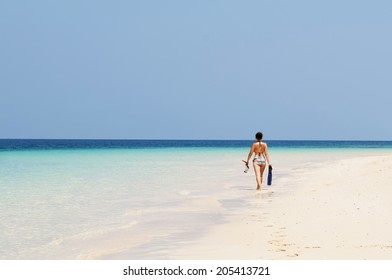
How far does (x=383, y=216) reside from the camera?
33.1 feet

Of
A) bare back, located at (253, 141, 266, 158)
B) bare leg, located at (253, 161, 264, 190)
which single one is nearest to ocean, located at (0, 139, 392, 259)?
bare leg, located at (253, 161, 264, 190)

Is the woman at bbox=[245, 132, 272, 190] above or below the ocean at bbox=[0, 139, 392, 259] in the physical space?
above

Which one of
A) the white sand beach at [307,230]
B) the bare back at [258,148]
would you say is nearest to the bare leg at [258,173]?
the bare back at [258,148]

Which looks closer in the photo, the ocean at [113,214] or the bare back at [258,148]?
the ocean at [113,214]

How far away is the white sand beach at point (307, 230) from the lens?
7730mm

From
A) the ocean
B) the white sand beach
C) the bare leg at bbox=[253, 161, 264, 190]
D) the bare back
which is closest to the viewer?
the white sand beach

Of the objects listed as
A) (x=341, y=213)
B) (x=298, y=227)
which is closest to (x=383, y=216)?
(x=341, y=213)

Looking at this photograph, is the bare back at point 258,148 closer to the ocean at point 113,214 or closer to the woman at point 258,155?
the woman at point 258,155

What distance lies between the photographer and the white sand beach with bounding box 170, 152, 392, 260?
773cm

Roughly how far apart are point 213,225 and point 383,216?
3.06m

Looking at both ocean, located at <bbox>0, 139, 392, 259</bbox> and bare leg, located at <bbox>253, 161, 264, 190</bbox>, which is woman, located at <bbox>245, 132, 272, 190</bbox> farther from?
ocean, located at <bbox>0, 139, 392, 259</bbox>

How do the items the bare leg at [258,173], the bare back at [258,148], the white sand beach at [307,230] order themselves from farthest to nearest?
the bare leg at [258,173]
the bare back at [258,148]
the white sand beach at [307,230]

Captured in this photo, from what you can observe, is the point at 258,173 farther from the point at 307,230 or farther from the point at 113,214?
the point at 307,230

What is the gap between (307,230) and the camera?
9.34m
